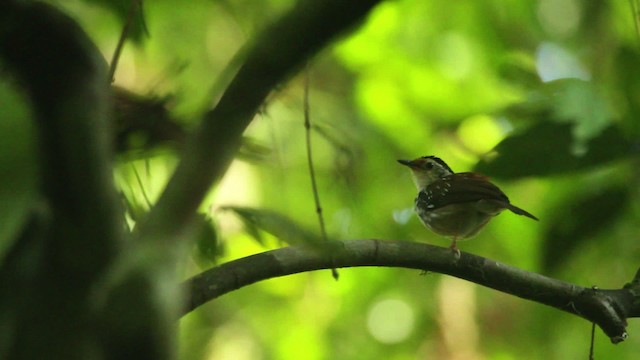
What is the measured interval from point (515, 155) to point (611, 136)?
0.14 meters

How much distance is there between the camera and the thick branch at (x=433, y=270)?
102 cm

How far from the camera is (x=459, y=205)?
232cm

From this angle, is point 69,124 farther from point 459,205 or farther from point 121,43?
point 459,205

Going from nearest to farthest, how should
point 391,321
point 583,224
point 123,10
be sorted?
point 123,10 < point 583,224 < point 391,321

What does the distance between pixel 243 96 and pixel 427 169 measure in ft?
7.08

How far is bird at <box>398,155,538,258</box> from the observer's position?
2.21 metres

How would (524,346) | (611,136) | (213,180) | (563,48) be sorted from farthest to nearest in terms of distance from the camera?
(524,346) → (563,48) → (611,136) → (213,180)

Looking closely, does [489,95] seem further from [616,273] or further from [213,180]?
[213,180]

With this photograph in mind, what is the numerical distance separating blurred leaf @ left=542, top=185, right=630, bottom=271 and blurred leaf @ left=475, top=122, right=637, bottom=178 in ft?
0.49

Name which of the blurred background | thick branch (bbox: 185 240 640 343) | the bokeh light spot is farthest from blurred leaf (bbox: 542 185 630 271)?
the bokeh light spot

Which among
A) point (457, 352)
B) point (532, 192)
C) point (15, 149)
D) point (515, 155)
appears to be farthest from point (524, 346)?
point (15, 149)

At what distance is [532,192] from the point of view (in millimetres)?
2564

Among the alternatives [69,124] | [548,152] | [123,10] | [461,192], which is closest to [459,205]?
[461,192]

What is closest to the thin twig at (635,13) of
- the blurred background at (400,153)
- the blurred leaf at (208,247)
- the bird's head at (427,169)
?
the blurred background at (400,153)
